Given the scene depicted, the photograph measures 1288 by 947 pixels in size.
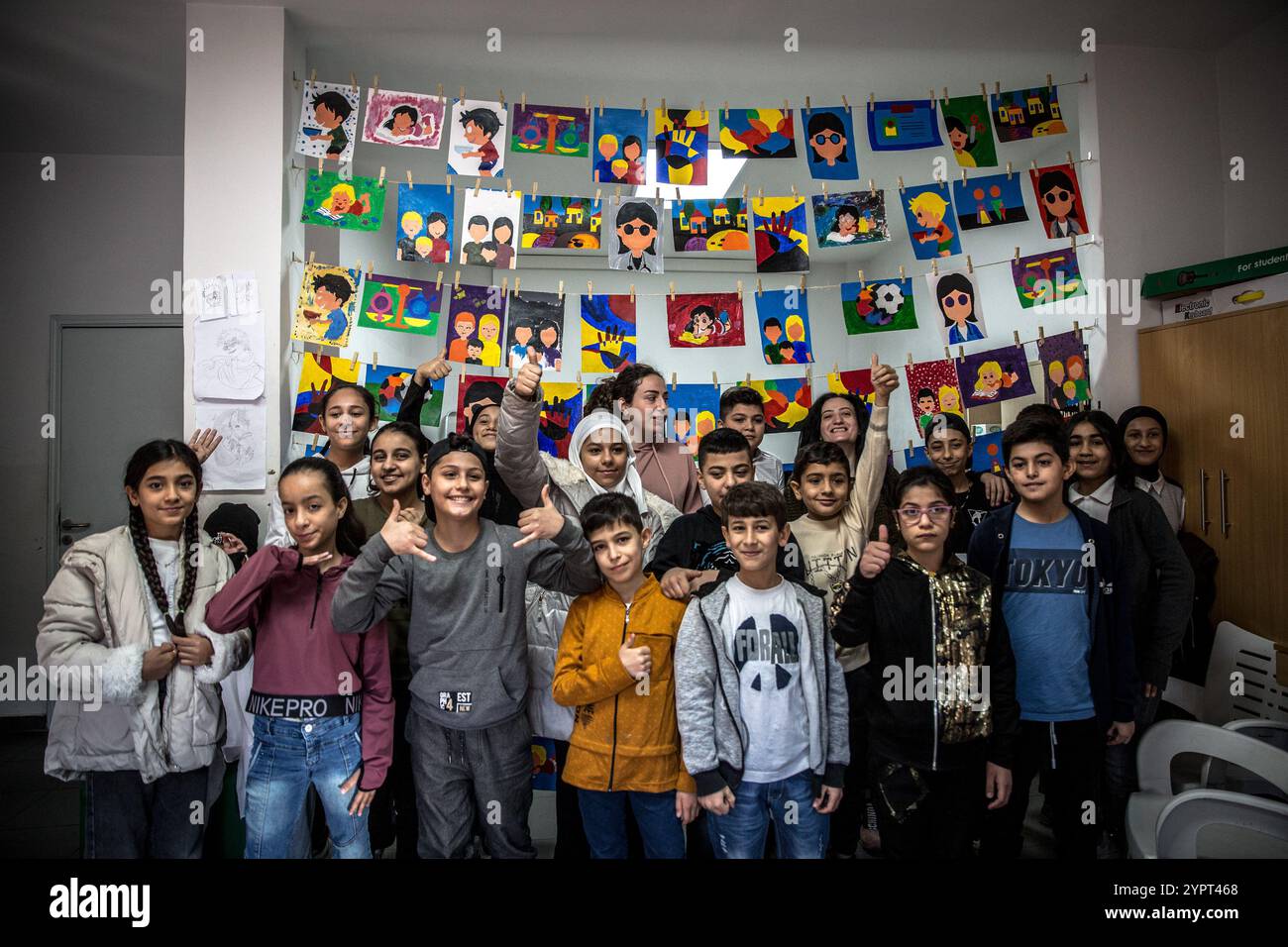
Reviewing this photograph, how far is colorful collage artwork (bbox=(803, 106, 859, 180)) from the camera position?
3.62m

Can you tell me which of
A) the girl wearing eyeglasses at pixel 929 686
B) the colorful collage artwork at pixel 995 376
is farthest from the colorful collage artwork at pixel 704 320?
the girl wearing eyeglasses at pixel 929 686

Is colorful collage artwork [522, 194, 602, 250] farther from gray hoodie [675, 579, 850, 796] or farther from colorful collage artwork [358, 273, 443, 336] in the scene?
gray hoodie [675, 579, 850, 796]

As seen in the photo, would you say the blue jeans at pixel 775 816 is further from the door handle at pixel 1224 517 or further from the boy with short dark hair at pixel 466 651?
the door handle at pixel 1224 517

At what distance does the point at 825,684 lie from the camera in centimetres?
203

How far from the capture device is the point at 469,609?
81.3 inches

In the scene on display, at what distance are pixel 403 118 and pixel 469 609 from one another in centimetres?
243

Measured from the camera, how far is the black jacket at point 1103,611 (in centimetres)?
228

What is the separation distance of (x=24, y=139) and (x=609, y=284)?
445 cm

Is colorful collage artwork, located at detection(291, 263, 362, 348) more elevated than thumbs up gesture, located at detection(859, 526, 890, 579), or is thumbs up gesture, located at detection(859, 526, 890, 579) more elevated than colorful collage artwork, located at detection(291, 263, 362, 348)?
colorful collage artwork, located at detection(291, 263, 362, 348)

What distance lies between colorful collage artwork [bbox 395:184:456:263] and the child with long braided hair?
5.30 feet

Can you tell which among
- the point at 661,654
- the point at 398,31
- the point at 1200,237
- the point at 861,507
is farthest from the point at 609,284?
the point at 661,654

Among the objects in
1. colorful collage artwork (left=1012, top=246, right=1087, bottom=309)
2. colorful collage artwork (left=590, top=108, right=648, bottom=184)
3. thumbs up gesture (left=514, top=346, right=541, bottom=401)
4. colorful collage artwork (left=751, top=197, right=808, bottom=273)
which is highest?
colorful collage artwork (left=590, top=108, right=648, bottom=184)

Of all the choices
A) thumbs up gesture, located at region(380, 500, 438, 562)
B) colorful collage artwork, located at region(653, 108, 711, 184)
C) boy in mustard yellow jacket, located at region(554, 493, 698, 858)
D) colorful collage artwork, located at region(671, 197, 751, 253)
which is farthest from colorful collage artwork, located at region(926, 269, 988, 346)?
thumbs up gesture, located at region(380, 500, 438, 562)

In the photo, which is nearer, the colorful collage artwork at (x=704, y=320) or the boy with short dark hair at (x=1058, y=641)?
the boy with short dark hair at (x=1058, y=641)
